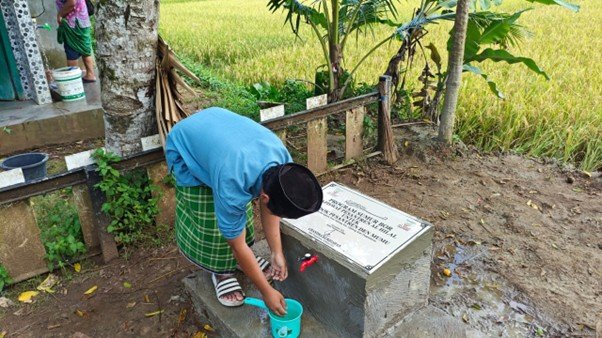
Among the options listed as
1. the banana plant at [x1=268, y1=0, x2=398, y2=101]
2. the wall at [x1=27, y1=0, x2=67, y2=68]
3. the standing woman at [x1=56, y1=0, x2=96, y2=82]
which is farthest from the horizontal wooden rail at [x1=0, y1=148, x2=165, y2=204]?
the wall at [x1=27, y1=0, x2=67, y2=68]

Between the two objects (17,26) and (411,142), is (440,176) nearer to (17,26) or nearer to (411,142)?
(411,142)

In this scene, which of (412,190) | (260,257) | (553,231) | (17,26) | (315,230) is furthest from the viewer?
(17,26)

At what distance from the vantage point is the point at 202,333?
2289 mm

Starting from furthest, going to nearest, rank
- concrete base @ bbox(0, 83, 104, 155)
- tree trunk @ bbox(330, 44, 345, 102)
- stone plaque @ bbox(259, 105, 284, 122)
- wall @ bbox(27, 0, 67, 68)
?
wall @ bbox(27, 0, 67, 68) < concrete base @ bbox(0, 83, 104, 155) < tree trunk @ bbox(330, 44, 345, 102) < stone plaque @ bbox(259, 105, 284, 122)

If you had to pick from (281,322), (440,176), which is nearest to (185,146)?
(281,322)

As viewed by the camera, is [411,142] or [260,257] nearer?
[260,257]

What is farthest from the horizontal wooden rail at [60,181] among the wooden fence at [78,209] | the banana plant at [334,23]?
A: the banana plant at [334,23]

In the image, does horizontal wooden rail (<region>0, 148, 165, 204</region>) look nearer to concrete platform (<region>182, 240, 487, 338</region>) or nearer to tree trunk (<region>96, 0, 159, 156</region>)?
tree trunk (<region>96, 0, 159, 156</region>)

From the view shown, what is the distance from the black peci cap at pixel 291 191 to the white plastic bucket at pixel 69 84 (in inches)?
167

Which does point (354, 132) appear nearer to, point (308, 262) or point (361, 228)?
point (361, 228)

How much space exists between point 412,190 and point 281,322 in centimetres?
198

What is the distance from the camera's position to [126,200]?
2.63 metres

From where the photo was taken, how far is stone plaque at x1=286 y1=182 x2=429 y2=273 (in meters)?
1.94

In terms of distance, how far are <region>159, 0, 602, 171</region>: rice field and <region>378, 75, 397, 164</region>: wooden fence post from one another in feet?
3.42
